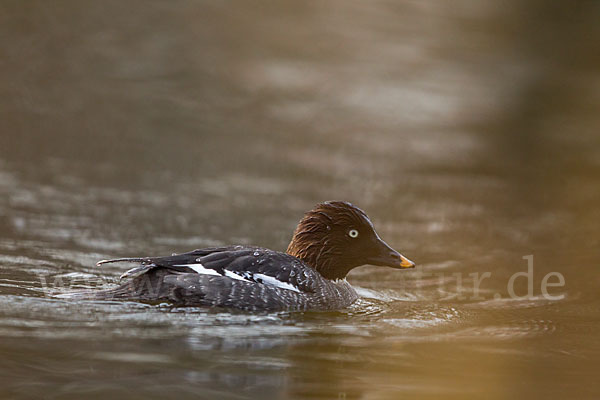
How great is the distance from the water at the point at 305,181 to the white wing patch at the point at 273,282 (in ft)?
1.18

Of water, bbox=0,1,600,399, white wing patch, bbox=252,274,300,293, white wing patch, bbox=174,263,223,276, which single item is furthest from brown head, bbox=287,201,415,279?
white wing patch, bbox=174,263,223,276

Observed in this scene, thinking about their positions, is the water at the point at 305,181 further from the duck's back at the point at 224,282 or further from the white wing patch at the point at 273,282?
the white wing patch at the point at 273,282

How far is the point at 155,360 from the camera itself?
20.5 ft

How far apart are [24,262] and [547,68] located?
11.2 m

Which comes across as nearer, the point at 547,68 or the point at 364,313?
the point at 364,313

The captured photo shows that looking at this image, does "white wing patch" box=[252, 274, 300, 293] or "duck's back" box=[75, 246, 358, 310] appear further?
"white wing patch" box=[252, 274, 300, 293]

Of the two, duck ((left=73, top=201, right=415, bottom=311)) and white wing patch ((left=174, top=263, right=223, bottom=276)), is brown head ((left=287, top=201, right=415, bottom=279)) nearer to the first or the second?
duck ((left=73, top=201, right=415, bottom=311))

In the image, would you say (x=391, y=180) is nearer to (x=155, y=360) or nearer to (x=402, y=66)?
(x=402, y=66)

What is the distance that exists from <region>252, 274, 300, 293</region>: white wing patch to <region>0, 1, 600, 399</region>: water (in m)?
0.36

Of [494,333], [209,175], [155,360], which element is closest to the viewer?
[155,360]

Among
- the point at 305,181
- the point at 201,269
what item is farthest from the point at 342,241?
the point at 305,181

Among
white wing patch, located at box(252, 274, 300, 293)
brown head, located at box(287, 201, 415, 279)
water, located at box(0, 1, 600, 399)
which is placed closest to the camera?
water, located at box(0, 1, 600, 399)

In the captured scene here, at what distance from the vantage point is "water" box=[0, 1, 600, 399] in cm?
650

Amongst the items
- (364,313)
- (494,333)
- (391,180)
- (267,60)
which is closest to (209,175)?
(391,180)
